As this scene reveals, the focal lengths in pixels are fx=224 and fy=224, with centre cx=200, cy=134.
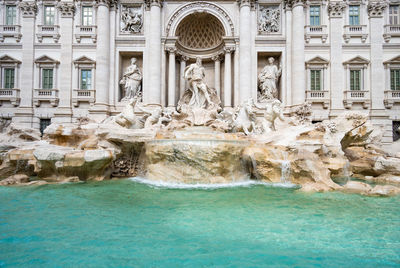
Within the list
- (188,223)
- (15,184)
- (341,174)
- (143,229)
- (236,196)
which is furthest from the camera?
(341,174)

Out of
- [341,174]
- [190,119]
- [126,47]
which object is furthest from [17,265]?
[126,47]

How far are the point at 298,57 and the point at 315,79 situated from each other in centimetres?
206

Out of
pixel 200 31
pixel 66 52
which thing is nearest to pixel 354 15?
pixel 200 31

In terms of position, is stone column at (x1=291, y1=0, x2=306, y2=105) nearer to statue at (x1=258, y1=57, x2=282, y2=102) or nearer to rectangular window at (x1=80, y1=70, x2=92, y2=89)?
statue at (x1=258, y1=57, x2=282, y2=102)

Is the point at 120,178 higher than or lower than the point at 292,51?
lower

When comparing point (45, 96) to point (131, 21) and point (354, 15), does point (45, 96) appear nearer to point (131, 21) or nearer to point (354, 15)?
point (131, 21)

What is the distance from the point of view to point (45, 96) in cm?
1556

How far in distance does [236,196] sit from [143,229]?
2888 mm

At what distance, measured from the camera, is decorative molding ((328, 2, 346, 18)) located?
15367 mm

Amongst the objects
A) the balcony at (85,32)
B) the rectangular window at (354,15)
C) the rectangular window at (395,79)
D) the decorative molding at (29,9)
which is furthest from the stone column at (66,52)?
the rectangular window at (395,79)

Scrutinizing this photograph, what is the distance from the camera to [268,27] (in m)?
15.8

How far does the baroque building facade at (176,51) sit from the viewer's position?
15.2 m

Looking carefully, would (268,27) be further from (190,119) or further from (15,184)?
(15,184)

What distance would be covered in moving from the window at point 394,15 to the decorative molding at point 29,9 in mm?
25078
